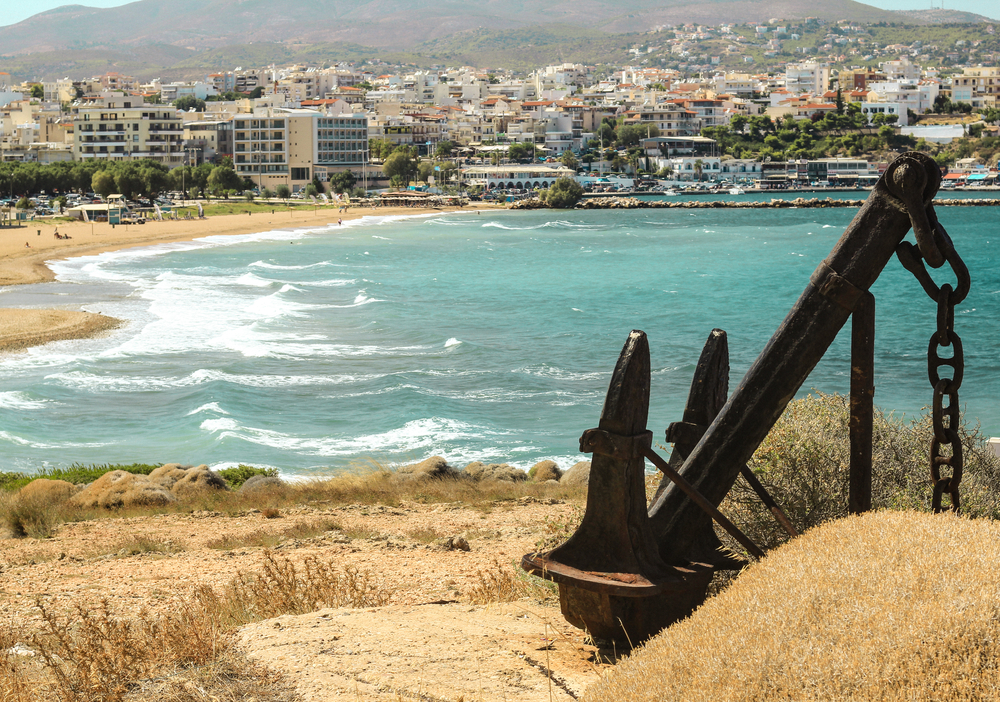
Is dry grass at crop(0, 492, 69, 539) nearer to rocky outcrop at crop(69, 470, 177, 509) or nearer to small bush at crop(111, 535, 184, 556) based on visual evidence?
rocky outcrop at crop(69, 470, 177, 509)

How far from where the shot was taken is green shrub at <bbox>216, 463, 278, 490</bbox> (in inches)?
645

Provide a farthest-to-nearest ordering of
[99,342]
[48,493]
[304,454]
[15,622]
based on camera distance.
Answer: [99,342] < [304,454] < [48,493] < [15,622]

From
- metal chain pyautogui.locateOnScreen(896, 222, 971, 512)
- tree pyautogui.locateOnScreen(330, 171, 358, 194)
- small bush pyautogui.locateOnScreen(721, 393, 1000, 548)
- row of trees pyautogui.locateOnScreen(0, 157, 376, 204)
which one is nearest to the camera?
metal chain pyautogui.locateOnScreen(896, 222, 971, 512)

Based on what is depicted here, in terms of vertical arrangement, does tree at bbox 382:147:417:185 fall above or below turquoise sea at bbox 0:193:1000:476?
above

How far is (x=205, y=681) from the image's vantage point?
4.49m

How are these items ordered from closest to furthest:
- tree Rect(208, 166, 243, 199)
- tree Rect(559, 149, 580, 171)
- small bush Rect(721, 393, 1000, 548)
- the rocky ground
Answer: the rocky ground
small bush Rect(721, 393, 1000, 548)
tree Rect(208, 166, 243, 199)
tree Rect(559, 149, 580, 171)

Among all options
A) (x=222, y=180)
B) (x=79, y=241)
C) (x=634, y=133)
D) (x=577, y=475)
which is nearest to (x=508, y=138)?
(x=634, y=133)

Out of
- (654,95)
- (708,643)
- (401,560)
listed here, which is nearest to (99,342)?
(401,560)

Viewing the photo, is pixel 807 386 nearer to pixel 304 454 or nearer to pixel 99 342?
pixel 304 454

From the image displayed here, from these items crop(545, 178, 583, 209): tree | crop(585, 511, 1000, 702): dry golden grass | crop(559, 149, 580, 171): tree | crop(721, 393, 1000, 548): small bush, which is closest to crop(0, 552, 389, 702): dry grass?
crop(585, 511, 1000, 702): dry golden grass

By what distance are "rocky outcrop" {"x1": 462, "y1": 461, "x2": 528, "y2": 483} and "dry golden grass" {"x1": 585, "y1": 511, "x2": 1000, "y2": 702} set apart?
12.7m

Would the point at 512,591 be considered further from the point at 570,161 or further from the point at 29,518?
the point at 570,161

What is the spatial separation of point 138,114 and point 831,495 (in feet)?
416

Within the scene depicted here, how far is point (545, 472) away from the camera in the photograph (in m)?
16.7
